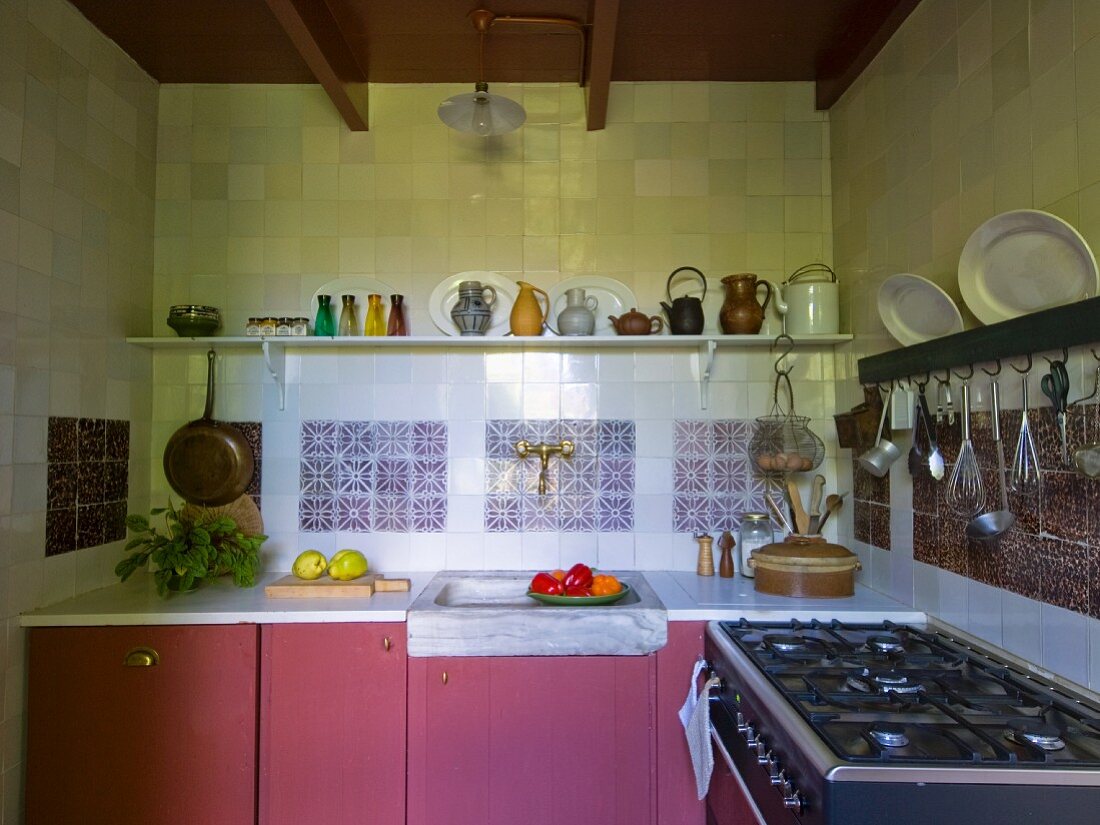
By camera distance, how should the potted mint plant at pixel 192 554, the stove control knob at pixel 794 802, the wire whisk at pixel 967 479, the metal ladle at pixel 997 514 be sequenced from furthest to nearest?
the potted mint plant at pixel 192 554 < the wire whisk at pixel 967 479 < the metal ladle at pixel 997 514 < the stove control knob at pixel 794 802

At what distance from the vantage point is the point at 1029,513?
4.65ft

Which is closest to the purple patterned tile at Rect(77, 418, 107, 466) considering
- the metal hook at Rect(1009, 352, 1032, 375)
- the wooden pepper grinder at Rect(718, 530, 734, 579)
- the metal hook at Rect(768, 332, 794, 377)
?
the wooden pepper grinder at Rect(718, 530, 734, 579)

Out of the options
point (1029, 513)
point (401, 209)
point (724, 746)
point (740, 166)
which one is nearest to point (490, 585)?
point (724, 746)

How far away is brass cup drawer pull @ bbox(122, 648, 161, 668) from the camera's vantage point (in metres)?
1.81

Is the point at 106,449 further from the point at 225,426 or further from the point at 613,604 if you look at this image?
the point at 613,604

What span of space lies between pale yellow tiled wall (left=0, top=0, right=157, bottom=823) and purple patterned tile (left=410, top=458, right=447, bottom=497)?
919mm

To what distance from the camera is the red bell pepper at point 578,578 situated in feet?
Result: 6.82

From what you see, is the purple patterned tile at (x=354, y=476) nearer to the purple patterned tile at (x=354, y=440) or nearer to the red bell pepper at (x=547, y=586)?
the purple patterned tile at (x=354, y=440)

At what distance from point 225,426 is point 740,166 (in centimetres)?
204

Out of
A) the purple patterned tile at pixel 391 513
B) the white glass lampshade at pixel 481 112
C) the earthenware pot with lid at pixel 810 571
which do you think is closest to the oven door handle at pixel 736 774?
the earthenware pot with lid at pixel 810 571

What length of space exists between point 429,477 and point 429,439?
13 centimetres

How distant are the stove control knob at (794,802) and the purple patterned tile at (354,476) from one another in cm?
167

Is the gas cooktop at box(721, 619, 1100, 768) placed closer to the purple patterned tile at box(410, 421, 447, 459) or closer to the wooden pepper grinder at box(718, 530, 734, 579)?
the wooden pepper grinder at box(718, 530, 734, 579)

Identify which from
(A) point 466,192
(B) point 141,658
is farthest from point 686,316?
(B) point 141,658
